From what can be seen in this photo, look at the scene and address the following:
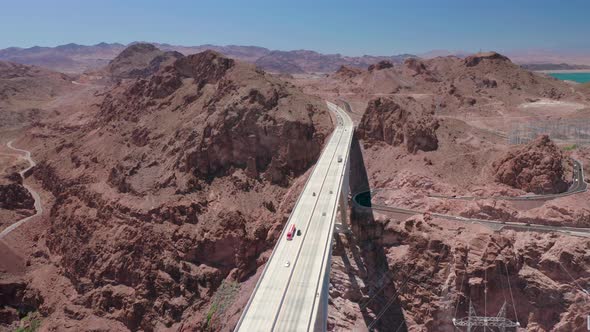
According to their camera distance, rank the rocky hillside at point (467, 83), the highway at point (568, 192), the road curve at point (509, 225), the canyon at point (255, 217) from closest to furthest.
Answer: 1. the road curve at point (509, 225)
2. the canyon at point (255, 217)
3. the highway at point (568, 192)
4. the rocky hillside at point (467, 83)

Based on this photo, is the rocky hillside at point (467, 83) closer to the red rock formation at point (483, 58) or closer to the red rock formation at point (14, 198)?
the red rock formation at point (483, 58)

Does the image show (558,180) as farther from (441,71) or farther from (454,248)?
(441,71)

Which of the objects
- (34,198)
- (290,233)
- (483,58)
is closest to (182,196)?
(290,233)

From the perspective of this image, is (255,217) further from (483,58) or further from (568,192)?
(483,58)

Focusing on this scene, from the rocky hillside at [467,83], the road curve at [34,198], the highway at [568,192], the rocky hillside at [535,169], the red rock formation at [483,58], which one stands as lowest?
the road curve at [34,198]

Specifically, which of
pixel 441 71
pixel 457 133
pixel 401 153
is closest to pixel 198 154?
pixel 401 153

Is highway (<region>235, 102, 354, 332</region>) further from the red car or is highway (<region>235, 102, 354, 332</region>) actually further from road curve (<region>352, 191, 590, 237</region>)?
road curve (<region>352, 191, 590, 237</region>)

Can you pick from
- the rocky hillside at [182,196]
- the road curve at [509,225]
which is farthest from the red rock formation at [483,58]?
the road curve at [509,225]
